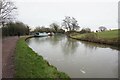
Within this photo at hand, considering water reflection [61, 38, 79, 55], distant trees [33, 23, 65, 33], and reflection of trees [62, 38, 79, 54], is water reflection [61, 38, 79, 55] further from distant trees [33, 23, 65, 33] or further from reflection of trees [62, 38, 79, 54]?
distant trees [33, 23, 65, 33]

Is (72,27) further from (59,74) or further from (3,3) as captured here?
(59,74)

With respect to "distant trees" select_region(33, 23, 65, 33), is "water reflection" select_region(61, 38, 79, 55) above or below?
below

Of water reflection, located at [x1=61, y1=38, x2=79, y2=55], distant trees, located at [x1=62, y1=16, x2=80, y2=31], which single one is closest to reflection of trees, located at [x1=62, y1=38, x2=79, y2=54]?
water reflection, located at [x1=61, y1=38, x2=79, y2=55]

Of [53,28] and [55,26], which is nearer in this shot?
[55,26]

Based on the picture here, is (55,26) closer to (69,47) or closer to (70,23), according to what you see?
(70,23)

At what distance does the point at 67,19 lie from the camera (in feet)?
266

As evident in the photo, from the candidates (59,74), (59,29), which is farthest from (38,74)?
(59,29)

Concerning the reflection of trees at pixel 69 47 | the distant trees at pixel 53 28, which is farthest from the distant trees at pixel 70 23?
the reflection of trees at pixel 69 47

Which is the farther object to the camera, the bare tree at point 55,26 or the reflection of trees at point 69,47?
the bare tree at point 55,26

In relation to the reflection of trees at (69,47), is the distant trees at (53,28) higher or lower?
higher

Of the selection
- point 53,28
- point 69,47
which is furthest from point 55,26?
point 69,47

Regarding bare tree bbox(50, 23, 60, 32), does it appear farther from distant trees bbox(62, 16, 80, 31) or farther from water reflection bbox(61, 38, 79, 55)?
water reflection bbox(61, 38, 79, 55)

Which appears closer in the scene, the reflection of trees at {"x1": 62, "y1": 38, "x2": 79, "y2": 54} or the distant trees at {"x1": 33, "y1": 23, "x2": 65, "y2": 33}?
the reflection of trees at {"x1": 62, "y1": 38, "x2": 79, "y2": 54}

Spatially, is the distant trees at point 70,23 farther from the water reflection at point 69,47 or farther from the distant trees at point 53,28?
the water reflection at point 69,47
